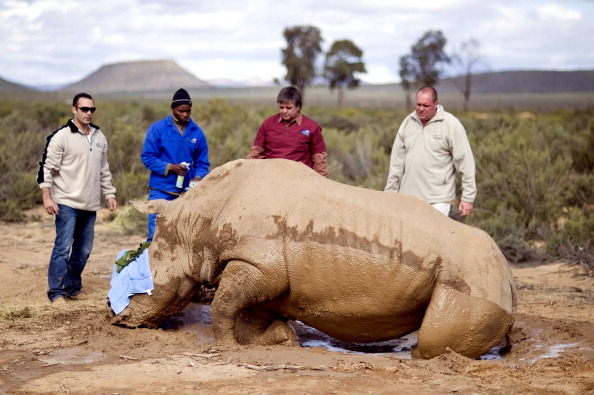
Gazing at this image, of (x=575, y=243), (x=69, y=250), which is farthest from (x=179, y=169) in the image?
(x=575, y=243)

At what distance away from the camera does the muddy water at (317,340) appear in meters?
6.40

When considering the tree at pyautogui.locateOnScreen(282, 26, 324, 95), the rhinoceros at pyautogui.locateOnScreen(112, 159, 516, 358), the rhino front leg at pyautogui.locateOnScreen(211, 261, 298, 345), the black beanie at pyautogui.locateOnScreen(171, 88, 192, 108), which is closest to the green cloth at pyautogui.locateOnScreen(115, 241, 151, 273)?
the rhinoceros at pyautogui.locateOnScreen(112, 159, 516, 358)

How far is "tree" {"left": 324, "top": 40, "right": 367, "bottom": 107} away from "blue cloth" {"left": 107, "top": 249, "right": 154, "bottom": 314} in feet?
188

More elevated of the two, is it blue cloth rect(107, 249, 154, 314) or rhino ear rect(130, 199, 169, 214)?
rhino ear rect(130, 199, 169, 214)

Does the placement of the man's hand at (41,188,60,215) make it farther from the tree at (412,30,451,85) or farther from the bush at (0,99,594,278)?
the tree at (412,30,451,85)

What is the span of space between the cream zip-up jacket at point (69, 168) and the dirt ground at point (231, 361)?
3.46 ft

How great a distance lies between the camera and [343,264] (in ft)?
18.2

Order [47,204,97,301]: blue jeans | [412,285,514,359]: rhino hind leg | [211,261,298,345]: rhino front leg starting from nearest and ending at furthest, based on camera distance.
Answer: [412,285,514,359]: rhino hind leg → [211,261,298,345]: rhino front leg → [47,204,97,301]: blue jeans

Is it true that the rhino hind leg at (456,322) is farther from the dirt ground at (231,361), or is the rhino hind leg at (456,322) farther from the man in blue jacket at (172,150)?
the man in blue jacket at (172,150)

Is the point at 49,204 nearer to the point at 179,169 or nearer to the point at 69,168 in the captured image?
the point at 69,168

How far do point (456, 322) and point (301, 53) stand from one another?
5737cm

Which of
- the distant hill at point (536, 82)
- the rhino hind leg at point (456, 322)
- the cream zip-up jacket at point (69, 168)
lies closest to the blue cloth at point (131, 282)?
the cream zip-up jacket at point (69, 168)

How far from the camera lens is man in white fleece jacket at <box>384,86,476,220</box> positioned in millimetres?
6977

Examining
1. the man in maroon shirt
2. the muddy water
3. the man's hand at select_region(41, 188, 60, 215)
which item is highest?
the man in maroon shirt
